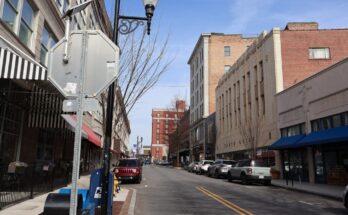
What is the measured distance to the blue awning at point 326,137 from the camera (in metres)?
21.3

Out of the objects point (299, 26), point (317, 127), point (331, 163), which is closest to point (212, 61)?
point (299, 26)

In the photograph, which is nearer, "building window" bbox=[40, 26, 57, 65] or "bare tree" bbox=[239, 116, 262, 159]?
"building window" bbox=[40, 26, 57, 65]

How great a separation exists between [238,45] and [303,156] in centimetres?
4633

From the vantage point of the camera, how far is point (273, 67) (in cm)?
3525

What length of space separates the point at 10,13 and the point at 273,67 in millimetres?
26299

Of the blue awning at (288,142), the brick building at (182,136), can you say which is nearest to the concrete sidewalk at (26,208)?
the blue awning at (288,142)

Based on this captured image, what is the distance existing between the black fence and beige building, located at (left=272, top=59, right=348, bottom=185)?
15247mm

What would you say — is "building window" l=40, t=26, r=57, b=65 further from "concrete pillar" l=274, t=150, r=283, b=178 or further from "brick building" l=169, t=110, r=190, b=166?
"brick building" l=169, t=110, r=190, b=166

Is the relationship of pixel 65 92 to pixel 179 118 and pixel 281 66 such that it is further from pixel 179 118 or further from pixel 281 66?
pixel 179 118

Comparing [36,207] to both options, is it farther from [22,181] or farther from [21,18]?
[21,18]

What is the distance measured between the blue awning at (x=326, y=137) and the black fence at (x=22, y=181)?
1521 centimetres

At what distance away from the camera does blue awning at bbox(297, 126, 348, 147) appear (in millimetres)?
21294

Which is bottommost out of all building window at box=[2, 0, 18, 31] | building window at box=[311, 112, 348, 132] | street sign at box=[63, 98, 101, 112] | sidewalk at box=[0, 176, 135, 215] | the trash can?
sidewalk at box=[0, 176, 135, 215]

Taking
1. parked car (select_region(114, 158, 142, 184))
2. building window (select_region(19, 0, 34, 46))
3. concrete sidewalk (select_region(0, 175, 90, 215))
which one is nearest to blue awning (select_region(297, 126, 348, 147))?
parked car (select_region(114, 158, 142, 184))
